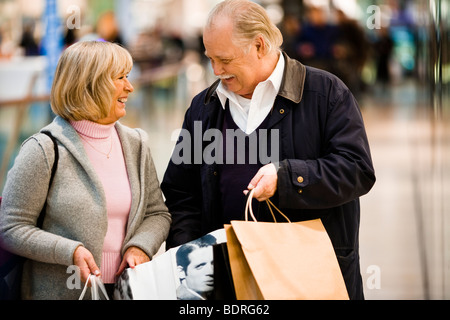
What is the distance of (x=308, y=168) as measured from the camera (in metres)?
2.34

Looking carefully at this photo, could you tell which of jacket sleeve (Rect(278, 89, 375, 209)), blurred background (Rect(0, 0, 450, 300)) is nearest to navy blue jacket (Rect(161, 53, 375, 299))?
jacket sleeve (Rect(278, 89, 375, 209))

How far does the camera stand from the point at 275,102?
2.49 meters

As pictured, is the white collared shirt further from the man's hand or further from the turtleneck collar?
the turtleneck collar

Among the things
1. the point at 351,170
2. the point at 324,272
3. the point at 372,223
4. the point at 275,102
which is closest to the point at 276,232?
the point at 324,272

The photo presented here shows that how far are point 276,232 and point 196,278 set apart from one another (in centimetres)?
27

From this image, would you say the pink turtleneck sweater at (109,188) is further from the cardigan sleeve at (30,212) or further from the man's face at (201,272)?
the man's face at (201,272)

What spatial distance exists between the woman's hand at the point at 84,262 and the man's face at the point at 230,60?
72 centimetres

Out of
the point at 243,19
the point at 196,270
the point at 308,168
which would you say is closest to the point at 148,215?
the point at 196,270

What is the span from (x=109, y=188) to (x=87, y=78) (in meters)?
0.37

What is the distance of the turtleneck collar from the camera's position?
2432 mm

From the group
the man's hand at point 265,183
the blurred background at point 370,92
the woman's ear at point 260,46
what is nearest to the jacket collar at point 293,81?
the woman's ear at point 260,46

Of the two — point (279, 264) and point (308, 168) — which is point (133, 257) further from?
point (308, 168)

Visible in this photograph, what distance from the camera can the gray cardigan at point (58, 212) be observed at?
2.28 m

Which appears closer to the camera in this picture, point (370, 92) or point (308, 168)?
point (308, 168)
